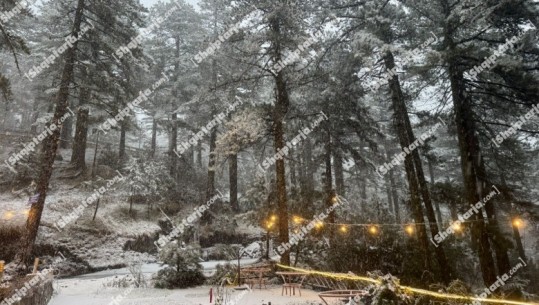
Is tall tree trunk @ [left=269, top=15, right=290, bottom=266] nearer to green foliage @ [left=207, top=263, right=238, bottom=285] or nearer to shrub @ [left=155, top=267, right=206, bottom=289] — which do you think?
green foliage @ [left=207, top=263, right=238, bottom=285]

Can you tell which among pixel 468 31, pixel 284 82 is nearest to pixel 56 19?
pixel 284 82

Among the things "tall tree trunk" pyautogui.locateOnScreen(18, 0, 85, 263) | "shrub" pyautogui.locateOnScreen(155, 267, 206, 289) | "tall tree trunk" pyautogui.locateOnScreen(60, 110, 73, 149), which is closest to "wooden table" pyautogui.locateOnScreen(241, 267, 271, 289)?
"shrub" pyautogui.locateOnScreen(155, 267, 206, 289)

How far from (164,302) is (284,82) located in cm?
1019

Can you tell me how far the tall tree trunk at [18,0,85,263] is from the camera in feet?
40.7

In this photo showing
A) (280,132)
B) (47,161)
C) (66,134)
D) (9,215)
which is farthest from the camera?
(66,134)

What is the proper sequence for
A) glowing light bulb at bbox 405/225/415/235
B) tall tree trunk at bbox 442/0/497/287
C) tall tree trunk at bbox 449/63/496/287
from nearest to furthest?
tall tree trunk at bbox 449/63/496/287 < tall tree trunk at bbox 442/0/497/287 < glowing light bulb at bbox 405/225/415/235

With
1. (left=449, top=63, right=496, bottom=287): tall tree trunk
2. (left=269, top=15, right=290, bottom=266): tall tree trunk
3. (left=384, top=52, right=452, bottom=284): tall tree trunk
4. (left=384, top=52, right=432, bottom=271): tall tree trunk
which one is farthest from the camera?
(left=269, top=15, right=290, bottom=266): tall tree trunk

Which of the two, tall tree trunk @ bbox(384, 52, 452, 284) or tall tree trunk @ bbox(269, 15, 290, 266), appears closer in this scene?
tall tree trunk @ bbox(384, 52, 452, 284)

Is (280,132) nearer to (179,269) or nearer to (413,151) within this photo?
(413,151)

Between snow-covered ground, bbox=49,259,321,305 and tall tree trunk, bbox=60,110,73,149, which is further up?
tall tree trunk, bbox=60,110,73,149

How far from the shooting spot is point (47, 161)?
1316cm

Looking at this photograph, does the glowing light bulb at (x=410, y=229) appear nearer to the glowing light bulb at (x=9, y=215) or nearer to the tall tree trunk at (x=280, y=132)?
the tall tree trunk at (x=280, y=132)

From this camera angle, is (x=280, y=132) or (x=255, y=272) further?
(x=280, y=132)

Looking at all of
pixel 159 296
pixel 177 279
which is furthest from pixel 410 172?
pixel 159 296
